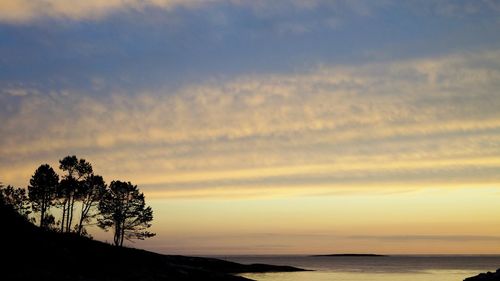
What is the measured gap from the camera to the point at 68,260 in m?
54.0

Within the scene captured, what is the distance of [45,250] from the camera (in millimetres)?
52469

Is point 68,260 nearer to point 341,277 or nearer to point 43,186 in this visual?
point 43,186

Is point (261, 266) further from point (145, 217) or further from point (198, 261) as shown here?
point (145, 217)

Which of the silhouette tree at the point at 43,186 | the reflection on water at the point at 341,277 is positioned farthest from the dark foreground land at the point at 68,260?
the reflection on water at the point at 341,277

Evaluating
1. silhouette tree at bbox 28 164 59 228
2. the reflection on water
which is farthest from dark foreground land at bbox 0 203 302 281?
the reflection on water

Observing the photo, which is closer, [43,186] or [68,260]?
[68,260]

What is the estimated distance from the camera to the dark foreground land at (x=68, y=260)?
47.2 metres

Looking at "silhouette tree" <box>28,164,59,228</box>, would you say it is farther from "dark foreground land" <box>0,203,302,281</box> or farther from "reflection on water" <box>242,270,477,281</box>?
"reflection on water" <box>242,270,477,281</box>

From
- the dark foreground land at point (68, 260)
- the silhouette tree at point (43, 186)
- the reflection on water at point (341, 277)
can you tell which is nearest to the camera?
the dark foreground land at point (68, 260)

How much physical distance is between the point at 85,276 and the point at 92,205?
129 ft

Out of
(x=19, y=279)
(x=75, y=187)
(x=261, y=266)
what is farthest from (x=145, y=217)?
(x=261, y=266)

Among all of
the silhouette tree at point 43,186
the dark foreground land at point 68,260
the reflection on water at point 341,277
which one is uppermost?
the silhouette tree at point 43,186

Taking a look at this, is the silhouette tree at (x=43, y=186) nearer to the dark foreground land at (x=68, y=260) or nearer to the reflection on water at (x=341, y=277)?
the dark foreground land at (x=68, y=260)

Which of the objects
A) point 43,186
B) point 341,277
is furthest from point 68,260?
point 341,277
